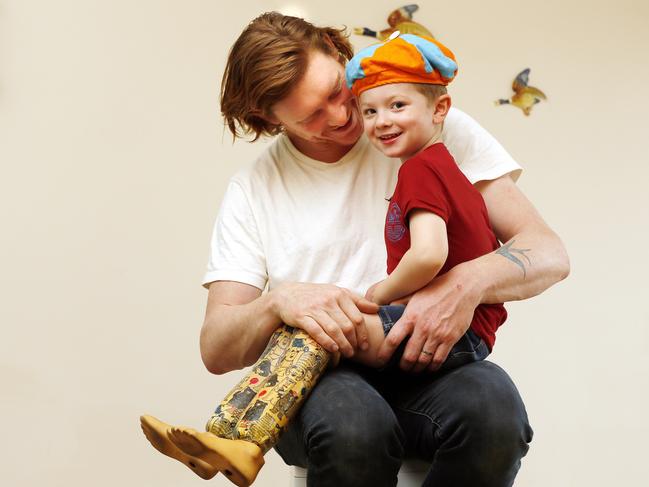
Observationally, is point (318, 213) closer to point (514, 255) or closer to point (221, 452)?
point (514, 255)

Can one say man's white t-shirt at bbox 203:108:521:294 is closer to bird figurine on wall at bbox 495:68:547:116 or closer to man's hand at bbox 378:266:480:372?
man's hand at bbox 378:266:480:372

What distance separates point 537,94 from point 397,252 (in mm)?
1884

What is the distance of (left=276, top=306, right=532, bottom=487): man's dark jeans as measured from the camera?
1.47 m

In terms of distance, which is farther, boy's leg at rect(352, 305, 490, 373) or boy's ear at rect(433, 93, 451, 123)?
boy's ear at rect(433, 93, 451, 123)

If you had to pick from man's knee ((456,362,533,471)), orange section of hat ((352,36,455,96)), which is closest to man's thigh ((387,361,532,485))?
man's knee ((456,362,533,471))

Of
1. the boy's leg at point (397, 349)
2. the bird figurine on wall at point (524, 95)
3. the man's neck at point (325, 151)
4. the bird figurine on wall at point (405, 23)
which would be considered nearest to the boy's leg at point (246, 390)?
the boy's leg at point (397, 349)

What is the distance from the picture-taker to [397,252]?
1.67 m

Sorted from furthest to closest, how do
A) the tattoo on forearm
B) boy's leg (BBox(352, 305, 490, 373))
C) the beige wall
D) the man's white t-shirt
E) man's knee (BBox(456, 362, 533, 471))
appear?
the beige wall, the man's white t-shirt, the tattoo on forearm, boy's leg (BBox(352, 305, 490, 373)), man's knee (BBox(456, 362, 533, 471))

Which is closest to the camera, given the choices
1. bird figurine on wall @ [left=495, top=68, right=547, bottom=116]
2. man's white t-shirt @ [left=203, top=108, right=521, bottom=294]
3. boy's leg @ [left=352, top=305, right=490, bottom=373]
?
boy's leg @ [left=352, top=305, right=490, bottom=373]

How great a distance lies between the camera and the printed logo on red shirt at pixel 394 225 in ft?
5.38

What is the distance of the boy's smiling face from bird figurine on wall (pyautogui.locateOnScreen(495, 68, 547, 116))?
5.47 feet

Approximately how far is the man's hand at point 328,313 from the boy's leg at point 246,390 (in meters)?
0.04

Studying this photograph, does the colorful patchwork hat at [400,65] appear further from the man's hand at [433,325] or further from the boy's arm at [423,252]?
the man's hand at [433,325]

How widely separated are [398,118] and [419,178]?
14cm
